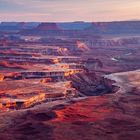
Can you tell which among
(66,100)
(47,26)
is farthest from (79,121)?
(47,26)

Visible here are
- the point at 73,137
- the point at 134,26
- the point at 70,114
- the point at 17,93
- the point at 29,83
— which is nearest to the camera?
the point at 73,137

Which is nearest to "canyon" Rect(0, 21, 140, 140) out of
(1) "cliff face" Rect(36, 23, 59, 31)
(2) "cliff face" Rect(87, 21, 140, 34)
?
(1) "cliff face" Rect(36, 23, 59, 31)

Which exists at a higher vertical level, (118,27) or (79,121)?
(118,27)

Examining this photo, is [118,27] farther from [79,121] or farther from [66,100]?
[79,121]

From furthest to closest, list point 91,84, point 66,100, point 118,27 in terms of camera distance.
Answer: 1. point 118,27
2. point 91,84
3. point 66,100

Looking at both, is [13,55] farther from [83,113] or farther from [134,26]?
[134,26]

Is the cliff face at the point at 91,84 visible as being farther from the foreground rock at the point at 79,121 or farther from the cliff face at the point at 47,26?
the cliff face at the point at 47,26

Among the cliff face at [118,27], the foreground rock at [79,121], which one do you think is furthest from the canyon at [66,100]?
the cliff face at [118,27]

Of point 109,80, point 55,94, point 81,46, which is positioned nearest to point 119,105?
point 55,94

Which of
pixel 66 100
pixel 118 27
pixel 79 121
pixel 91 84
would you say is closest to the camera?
pixel 79 121
